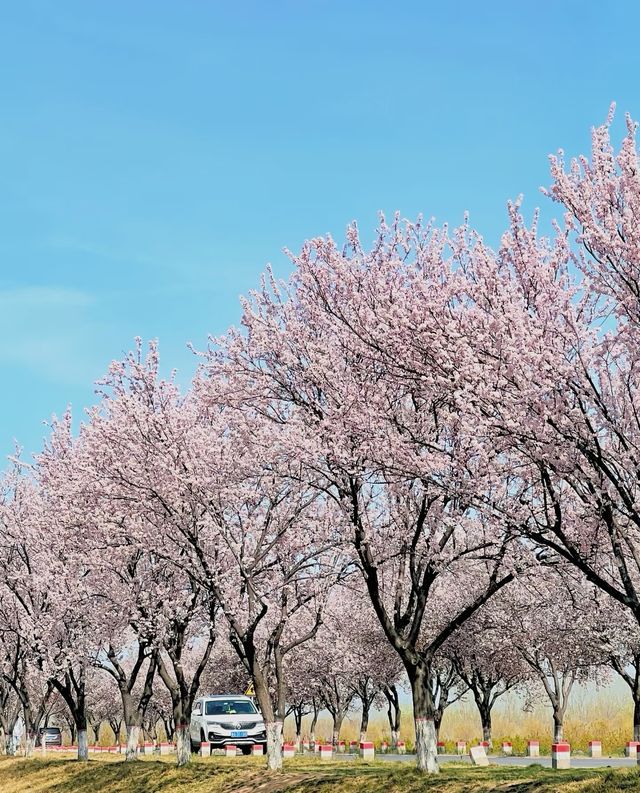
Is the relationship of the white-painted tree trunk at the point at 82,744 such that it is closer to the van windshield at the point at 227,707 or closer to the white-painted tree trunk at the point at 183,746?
the van windshield at the point at 227,707

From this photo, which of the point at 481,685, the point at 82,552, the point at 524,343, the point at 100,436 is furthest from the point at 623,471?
the point at 481,685

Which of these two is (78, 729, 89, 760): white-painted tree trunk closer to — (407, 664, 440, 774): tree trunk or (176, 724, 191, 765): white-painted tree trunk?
(176, 724, 191, 765): white-painted tree trunk

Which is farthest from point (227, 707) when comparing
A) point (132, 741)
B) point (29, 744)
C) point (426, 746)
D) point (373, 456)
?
point (373, 456)

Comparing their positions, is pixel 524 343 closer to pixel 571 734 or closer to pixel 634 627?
pixel 634 627

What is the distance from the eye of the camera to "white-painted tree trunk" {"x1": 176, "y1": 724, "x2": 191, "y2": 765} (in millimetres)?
24484

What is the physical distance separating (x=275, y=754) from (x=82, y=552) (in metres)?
9.63

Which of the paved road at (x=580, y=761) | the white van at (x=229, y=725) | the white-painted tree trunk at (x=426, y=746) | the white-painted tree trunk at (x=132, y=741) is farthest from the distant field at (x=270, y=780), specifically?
the white van at (x=229, y=725)

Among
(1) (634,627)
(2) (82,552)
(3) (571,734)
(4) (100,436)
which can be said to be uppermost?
(4) (100,436)

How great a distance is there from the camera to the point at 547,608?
123 ft

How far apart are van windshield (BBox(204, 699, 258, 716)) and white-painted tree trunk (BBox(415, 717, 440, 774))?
21.2 m

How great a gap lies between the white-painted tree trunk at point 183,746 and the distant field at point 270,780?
512 millimetres

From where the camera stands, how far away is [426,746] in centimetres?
1739

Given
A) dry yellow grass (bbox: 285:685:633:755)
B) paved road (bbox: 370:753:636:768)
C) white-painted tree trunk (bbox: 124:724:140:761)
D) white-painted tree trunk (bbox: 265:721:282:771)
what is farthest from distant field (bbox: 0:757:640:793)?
dry yellow grass (bbox: 285:685:633:755)

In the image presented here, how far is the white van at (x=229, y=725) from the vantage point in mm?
36688
